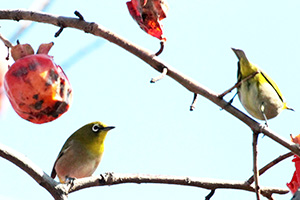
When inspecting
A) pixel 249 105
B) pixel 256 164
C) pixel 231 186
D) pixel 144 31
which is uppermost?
pixel 249 105

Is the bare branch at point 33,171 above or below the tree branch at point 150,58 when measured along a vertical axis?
below

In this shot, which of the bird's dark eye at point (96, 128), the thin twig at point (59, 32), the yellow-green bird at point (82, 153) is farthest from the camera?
the bird's dark eye at point (96, 128)

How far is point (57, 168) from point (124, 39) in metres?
4.24

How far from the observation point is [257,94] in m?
5.29

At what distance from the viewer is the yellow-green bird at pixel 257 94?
5133 millimetres

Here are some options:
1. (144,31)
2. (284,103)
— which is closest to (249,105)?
(284,103)

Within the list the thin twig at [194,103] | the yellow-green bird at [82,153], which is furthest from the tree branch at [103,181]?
the yellow-green bird at [82,153]

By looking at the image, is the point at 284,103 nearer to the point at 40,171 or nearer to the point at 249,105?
the point at 249,105

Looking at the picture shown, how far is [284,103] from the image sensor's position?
5.85 meters

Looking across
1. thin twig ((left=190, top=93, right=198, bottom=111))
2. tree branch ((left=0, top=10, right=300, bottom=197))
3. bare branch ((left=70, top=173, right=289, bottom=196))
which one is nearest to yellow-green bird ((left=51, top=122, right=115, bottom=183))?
bare branch ((left=70, top=173, right=289, bottom=196))

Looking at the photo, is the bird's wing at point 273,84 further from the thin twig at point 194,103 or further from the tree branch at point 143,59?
the thin twig at point 194,103

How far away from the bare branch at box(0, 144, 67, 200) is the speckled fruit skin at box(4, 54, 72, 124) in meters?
0.26

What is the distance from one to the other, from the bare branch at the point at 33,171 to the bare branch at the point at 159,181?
88 mm

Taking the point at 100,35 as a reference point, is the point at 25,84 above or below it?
below
